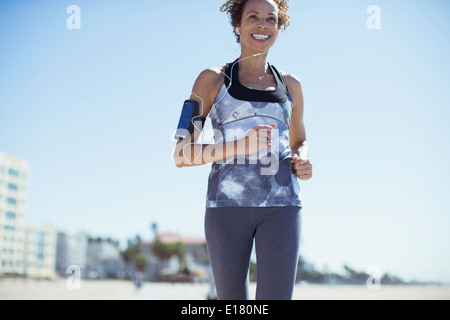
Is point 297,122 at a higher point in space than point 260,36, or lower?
lower

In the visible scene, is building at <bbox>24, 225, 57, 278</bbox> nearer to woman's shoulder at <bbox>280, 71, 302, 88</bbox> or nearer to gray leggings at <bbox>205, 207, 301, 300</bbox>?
woman's shoulder at <bbox>280, 71, 302, 88</bbox>

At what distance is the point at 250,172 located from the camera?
6.93ft

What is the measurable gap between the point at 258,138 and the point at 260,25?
2.18 ft

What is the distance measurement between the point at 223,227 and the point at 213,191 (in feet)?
0.59

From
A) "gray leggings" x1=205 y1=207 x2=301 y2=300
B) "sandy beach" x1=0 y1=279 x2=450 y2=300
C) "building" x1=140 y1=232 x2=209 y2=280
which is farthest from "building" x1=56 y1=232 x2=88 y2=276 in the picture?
"gray leggings" x1=205 y1=207 x2=301 y2=300

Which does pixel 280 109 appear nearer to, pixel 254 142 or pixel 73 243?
pixel 254 142

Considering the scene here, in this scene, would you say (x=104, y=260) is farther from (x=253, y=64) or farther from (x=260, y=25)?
(x=260, y=25)

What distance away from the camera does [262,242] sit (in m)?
2.02

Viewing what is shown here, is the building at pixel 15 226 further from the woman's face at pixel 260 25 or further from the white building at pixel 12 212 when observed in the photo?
the woman's face at pixel 260 25

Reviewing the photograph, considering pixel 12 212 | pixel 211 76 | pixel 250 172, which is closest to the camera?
pixel 250 172

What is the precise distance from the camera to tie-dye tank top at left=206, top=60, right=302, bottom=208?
81.5 inches

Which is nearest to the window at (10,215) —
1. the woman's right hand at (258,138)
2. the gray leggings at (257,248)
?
the gray leggings at (257,248)

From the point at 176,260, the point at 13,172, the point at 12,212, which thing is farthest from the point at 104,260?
the point at 13,172

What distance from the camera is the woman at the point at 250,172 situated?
200 cm
